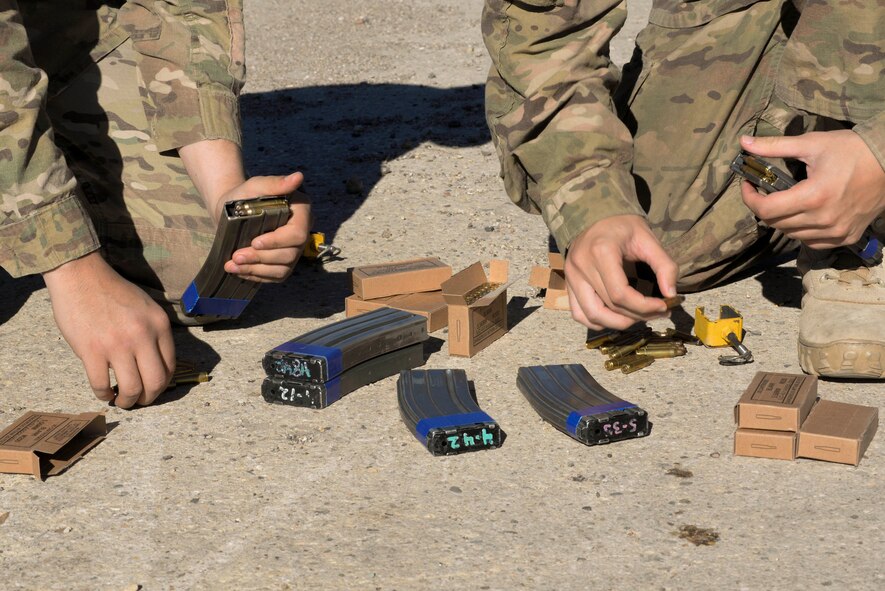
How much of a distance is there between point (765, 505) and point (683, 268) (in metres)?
1.29

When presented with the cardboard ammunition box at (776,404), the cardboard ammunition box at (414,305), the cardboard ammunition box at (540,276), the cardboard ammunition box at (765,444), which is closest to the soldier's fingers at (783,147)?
the cardboard ammunition box at (776,404)

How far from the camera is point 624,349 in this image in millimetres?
3221

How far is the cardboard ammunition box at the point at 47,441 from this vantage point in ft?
8.69

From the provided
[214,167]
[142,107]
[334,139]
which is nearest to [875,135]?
[214,167]

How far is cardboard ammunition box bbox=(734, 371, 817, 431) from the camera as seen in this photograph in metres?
2.61

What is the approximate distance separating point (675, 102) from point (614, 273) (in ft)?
4.29

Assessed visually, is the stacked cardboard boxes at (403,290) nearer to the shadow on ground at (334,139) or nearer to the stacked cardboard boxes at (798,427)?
the shadow on ground at (334,139)

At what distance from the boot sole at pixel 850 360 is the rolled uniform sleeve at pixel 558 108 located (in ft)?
2.39

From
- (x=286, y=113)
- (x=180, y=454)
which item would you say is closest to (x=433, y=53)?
(x=286, y=113)

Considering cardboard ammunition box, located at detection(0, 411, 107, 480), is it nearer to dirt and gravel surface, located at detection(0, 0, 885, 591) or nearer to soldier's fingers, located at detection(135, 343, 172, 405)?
dirt and gravel surface, located at detection(0, 0, 885, 591)

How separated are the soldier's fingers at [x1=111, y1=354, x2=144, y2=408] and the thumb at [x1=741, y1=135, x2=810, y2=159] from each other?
169cm

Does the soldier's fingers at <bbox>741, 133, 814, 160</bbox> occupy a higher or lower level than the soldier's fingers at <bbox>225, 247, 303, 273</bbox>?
higher

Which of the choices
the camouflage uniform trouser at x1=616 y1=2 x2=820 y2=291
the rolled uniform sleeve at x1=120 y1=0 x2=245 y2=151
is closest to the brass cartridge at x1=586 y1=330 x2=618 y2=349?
the camouflage uniform trouser at x1=616 y1=2 x2=820 y2=291

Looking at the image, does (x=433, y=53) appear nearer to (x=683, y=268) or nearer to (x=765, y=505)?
(x=683, y=268)
